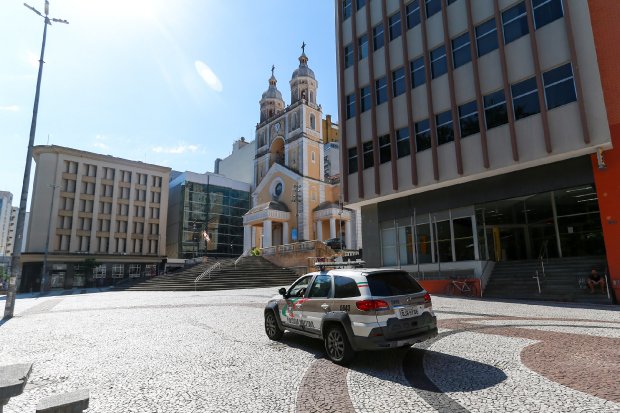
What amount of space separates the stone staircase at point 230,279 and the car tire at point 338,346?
78.8 ft

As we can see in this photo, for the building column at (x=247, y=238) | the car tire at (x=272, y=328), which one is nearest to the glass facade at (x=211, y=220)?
the building column at (x=247, y=238)

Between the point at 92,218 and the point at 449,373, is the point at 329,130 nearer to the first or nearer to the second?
the point at 92,218

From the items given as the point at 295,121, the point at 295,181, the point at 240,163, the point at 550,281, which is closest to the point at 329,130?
the point at 295,121

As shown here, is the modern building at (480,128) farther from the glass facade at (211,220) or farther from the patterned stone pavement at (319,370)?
the glass facade at (211,220)

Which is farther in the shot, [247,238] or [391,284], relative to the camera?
[247,238]

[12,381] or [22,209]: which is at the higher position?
[22,209]

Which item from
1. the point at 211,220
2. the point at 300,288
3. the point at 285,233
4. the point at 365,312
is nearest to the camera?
the point at 365,312

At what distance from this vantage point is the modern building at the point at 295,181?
168 feet

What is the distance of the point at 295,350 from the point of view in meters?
7.20

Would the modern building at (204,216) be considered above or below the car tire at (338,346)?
above

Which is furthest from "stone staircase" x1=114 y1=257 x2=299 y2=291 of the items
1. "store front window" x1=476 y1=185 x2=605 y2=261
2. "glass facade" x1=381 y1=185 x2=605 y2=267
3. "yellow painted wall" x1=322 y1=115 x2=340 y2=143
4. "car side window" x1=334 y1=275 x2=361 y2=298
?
"yellow painted wall" x1=322 y1=115 x2=340 y2=143

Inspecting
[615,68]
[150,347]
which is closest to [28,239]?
[150,347]

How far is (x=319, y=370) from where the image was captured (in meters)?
5.80

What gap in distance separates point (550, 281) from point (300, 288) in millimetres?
14055
